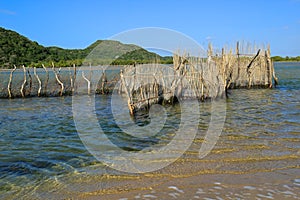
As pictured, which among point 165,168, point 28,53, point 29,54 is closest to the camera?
point 165,168

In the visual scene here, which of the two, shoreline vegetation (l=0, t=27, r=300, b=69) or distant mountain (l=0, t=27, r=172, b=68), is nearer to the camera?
shoreline vegetation (l=0, t=27, r=300, b=69)

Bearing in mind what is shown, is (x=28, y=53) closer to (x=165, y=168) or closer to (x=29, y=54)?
(x=29, y=54)

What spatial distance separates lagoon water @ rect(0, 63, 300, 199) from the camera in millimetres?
4152

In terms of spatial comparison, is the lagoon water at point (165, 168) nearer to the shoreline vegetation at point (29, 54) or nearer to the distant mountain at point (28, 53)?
the distant mountain at point (28, 53)

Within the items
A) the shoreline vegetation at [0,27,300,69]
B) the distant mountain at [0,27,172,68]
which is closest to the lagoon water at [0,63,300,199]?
the distant mountain at [0,27,172,68]

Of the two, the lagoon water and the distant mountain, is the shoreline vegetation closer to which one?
the distant mountain

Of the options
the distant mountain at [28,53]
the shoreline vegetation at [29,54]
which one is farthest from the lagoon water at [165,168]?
the shoreline vegetation at [29,54]

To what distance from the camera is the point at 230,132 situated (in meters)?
7.52

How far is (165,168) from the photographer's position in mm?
5133

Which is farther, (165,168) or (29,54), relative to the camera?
(29,54)

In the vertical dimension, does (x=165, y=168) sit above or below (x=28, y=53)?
below

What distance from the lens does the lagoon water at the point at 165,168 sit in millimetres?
4152

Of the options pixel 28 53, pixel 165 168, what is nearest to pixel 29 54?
pixel 28 53

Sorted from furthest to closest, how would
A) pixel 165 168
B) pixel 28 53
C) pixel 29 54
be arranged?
pixel 28 53 < pixel 29 54 < pixel 165 168
